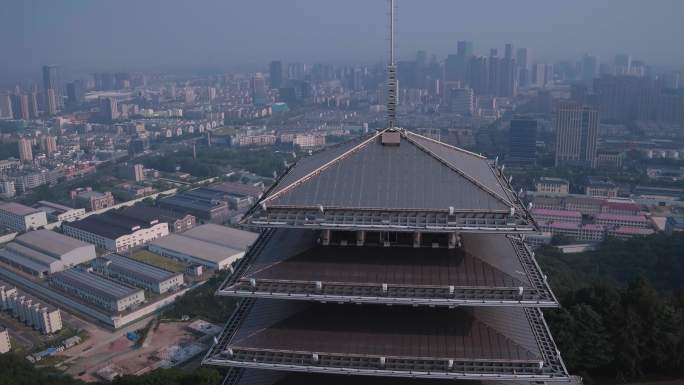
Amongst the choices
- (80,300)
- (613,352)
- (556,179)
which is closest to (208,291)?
(80,300)

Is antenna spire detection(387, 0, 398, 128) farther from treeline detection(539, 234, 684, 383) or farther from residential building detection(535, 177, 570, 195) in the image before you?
residential building detection(535, 177, 570, 195)

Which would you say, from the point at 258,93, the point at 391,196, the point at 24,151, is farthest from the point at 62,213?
the point at 258,93

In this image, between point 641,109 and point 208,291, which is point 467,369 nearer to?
point 208,291

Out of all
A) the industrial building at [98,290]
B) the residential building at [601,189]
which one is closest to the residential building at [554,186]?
the residential building at [601,189]

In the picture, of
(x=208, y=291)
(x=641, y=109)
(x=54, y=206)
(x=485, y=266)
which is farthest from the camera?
(x=641, y=109)

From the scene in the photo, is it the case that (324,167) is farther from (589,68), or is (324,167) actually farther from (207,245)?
(589,68)
